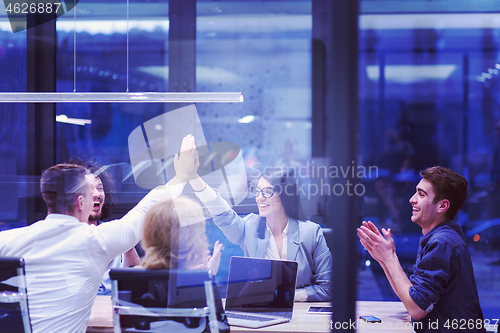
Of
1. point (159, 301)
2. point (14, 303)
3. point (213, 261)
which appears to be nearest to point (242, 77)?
point (213, 261)

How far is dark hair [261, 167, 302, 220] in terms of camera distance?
269cm

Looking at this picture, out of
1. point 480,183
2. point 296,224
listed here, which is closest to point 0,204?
point 296,224

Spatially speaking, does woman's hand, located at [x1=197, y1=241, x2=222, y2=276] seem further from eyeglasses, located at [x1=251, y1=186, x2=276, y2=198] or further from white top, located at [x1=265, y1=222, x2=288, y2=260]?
eyeglasses, located at [x1=251, y1=186, x2=276, y2=198]

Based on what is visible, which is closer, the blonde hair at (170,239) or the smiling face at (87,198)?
the blonde hair at (170,239)

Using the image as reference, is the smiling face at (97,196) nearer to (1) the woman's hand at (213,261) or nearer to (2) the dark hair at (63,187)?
(2) the dark hair at (63,187)

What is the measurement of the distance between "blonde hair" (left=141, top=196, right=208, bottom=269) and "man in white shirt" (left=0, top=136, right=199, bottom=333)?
90 mm

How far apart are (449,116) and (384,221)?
153 centimetres

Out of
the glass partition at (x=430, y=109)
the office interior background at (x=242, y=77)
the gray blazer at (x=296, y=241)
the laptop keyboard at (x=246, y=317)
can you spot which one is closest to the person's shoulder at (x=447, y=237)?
the gray blazer at (x=296, y=241)

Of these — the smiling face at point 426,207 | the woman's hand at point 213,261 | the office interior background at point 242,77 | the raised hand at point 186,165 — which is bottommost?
the woman's hand at point 213,261

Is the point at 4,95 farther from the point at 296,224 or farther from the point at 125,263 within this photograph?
the point at 296,224

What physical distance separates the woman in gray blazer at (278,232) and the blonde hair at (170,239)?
0.49m

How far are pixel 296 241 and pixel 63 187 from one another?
4.71 feet

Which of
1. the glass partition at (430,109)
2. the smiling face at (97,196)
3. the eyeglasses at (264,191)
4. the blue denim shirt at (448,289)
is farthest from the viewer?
the glass partition at (430,109)

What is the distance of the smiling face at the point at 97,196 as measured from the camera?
230 centimetres
